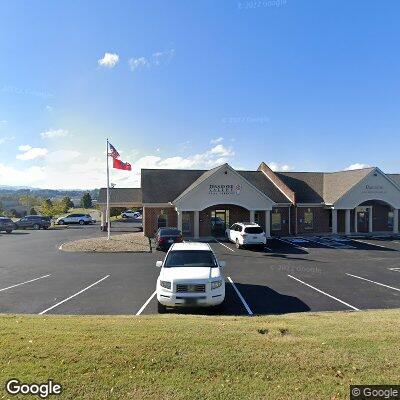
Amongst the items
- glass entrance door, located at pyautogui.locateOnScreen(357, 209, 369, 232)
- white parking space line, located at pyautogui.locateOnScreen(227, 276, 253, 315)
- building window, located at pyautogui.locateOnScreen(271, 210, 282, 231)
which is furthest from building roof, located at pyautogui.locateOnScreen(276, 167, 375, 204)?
white parking space line, located at pyautogui.locateOnScreen(227, 276, 253, 315)

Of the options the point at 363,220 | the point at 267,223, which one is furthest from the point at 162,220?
the point at 363,220

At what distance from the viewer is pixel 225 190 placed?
29.3m

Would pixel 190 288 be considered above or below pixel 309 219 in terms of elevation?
below

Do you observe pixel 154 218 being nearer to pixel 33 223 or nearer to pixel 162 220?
pixel 162 220

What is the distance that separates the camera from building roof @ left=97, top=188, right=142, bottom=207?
128 ft

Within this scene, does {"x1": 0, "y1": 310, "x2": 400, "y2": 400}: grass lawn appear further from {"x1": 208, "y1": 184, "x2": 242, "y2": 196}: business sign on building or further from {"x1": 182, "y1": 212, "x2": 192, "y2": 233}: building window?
{"x1": 182, "y1": 212, "x2": 192, "y2": 233}: building window

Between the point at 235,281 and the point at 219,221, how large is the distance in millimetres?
17086

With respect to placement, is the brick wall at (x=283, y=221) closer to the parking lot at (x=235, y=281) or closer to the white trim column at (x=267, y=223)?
the white trim column at (x=267, y=223)

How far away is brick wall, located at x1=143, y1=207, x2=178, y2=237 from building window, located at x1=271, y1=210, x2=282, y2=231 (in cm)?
927

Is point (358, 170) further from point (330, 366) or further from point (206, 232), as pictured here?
point (330, 366)

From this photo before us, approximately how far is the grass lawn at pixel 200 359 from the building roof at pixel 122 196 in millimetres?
32371

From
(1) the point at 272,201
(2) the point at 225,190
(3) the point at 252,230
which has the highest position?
(2) the point at 225,190

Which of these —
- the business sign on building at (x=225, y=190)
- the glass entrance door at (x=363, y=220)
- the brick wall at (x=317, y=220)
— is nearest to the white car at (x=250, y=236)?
the business sign on building at (x=225, y=190)

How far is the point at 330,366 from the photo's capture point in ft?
16.5
